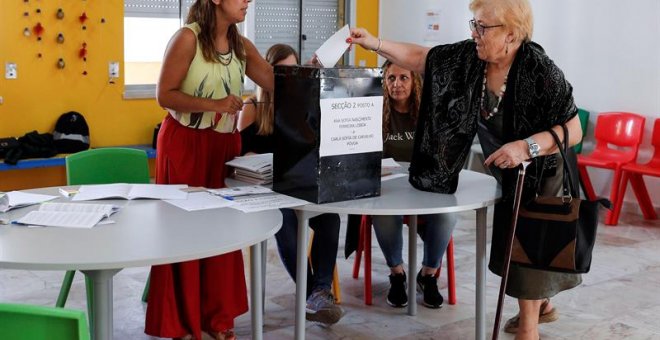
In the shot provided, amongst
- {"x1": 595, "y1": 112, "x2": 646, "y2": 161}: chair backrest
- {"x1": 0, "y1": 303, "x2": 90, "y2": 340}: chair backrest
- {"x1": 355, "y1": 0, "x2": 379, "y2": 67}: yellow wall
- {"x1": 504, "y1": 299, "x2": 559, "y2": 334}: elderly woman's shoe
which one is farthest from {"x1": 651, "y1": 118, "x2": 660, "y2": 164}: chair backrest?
{"x1": 0, "y1": 303, "x2": 90, "y2": 340}: chair backrest

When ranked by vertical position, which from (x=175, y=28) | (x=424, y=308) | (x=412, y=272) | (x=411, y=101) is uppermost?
(x=175, y=28)

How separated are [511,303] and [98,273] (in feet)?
7.87

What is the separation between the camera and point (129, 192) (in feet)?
9.30

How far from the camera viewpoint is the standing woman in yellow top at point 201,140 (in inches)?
123

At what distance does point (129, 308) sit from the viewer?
152 inches

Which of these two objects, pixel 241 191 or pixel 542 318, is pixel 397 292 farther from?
pixel 241 191

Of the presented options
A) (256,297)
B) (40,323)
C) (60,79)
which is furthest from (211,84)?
(60,79)

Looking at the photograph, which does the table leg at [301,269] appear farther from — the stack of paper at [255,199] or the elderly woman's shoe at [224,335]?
the elderly woman's shoe at [224,335]

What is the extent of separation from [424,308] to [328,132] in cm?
150

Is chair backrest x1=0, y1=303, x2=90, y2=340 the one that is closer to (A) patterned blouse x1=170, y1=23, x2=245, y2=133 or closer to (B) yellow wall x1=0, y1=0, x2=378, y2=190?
(A) patterned blouse x1=170, y1=23, x2=245, y2=133

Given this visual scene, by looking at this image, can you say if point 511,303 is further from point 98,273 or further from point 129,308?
point 98,273

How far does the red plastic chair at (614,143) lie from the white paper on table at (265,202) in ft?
12.2

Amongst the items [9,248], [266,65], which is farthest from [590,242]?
[9,248]

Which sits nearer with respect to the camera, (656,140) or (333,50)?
(333,50)
